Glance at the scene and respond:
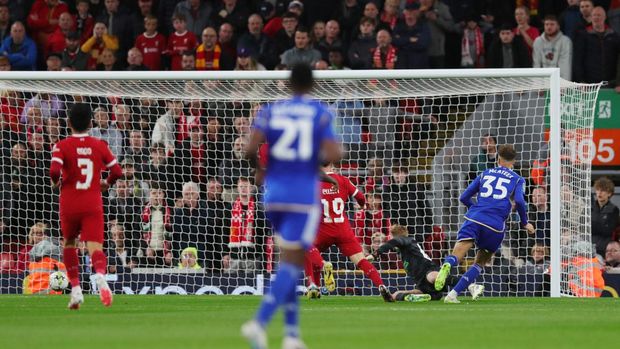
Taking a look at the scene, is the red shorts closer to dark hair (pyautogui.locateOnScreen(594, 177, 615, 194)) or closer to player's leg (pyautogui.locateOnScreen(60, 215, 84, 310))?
player's leg (pyautogui.locateOnScreen(60, 215, 84, 310))

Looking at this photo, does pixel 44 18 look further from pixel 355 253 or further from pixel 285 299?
pixel 285 299

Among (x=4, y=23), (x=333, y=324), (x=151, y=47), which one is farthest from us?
(x=4, y=23)

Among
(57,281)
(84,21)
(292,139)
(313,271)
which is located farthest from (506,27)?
(292,139)

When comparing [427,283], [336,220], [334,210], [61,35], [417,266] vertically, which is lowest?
[427,283]

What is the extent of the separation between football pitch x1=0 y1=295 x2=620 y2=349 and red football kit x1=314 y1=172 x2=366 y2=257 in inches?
28.9

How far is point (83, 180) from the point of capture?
43.0 feet

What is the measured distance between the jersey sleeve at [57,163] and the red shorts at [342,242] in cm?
395

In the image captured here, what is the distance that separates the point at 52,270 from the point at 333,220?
16.1 ft

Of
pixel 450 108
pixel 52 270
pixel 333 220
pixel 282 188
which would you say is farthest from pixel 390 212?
pixel 282 188

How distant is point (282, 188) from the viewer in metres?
8.45

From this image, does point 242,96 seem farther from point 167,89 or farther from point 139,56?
point 139,56

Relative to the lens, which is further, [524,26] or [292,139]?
[524,26]

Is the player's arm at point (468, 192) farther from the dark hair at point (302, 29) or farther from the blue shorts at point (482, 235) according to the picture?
the dark hair at point (302, 29)

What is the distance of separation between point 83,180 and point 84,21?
1107cm
